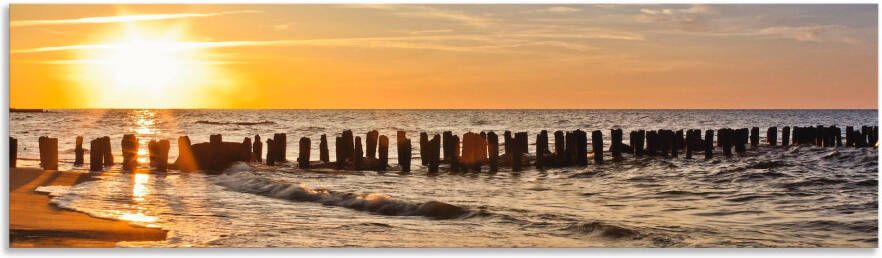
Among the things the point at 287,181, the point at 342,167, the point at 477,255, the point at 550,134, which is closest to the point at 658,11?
the point at 477,255

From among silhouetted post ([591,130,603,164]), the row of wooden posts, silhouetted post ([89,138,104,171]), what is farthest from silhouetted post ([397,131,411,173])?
silhouetted post ([89,138,104,171])

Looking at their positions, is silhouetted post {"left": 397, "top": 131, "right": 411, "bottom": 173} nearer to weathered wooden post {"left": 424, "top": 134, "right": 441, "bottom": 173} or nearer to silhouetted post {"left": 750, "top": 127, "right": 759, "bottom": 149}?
weathered wooden post {"left": 424, "top": 134, "right": 441, "bottom": 173}

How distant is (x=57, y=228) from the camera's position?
7984 mm

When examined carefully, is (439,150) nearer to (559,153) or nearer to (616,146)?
(559,153)

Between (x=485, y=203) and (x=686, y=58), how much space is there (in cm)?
272

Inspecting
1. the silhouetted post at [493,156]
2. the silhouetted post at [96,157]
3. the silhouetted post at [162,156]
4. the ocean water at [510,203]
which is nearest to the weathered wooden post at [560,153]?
the ocean water at [510,203]

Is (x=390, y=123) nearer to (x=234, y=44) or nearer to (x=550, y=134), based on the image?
(x=550, y=134)

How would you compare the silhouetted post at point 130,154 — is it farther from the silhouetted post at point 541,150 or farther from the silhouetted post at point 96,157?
the silhouetted post at point 541,150

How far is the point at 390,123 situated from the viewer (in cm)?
3044

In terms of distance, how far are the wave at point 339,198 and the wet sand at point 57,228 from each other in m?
2.54

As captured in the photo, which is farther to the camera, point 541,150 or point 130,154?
point 541,150

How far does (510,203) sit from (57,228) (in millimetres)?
4317

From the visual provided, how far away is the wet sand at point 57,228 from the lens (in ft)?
25.4

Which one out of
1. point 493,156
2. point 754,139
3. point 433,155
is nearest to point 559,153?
point 493,156
